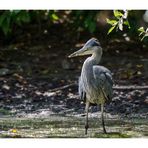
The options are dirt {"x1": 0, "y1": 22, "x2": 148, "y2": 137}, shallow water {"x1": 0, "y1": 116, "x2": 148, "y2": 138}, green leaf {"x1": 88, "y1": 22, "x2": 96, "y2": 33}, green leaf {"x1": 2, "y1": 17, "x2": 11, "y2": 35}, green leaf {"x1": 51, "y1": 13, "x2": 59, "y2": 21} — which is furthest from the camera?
green leaf {"x1": 51, "y1": 13, "x2": 59, "y2": 21}

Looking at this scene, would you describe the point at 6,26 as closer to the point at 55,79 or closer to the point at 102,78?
the point at 55,79

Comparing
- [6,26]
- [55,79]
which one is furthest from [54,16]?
[55,79]

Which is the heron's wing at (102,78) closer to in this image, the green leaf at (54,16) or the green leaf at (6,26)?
the green leaf at (6,26)

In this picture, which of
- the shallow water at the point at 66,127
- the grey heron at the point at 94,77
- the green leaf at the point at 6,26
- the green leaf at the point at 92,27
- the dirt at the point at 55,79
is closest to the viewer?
the grey heron at the point at 94,77

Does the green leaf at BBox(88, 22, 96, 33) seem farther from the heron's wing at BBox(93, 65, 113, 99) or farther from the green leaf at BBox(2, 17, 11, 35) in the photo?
the heron's wing at BBox(93, 65, 113, 99)

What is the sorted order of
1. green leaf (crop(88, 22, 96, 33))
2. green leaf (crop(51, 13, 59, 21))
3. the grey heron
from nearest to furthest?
the grey heron → green leaf (crop(88, 22, 96, 33)) → green leaf (crop(51, 13, 59, 21))

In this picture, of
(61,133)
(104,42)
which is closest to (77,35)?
(104,42)

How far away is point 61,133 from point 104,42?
408cm

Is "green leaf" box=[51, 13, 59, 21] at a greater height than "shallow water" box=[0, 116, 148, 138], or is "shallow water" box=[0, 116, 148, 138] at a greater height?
"green leaf" box=[51, 13, 59, 21]

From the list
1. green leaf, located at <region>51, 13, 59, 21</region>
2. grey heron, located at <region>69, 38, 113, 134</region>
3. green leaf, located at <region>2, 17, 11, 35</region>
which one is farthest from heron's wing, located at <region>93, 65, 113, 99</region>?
green leaf, located at <region>51, 13, 59, 21</region>

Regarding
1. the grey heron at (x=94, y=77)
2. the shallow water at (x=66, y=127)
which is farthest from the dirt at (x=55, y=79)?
the grey heron at (x=94, y=77)

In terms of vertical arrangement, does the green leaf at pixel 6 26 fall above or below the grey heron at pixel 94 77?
above

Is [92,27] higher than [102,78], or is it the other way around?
[92,27]

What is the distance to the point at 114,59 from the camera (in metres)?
10.1
